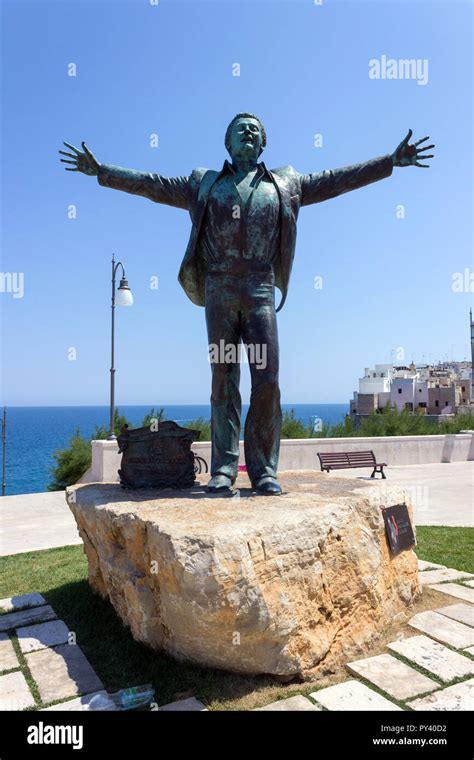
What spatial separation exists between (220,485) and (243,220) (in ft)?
6.86

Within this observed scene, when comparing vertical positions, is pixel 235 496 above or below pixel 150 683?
above

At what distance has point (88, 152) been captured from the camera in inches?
170

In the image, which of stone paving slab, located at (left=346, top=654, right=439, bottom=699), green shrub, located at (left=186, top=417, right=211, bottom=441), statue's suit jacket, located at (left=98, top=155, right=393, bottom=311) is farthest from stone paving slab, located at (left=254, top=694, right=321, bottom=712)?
green shrub, located at (left=186, top=417, right=211, bottom=441)

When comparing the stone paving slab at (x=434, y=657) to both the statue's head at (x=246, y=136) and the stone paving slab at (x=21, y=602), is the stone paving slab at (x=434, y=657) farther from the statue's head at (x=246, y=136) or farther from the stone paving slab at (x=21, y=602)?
the statue's head at (x=246, y=136)

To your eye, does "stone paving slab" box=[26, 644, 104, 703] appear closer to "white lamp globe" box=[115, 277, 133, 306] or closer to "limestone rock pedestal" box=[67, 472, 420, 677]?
"limestone rock pedestal" box=[67, 472, 420, 677]

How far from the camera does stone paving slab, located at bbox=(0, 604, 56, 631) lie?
411 centimetres

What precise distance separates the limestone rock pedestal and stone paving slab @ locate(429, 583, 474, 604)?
544 millimetres

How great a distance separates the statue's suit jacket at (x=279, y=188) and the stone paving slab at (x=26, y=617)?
298cm

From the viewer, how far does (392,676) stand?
316cm

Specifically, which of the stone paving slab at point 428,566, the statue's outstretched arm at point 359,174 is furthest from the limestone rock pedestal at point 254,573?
the statue's outstretched arm at point 359,174
